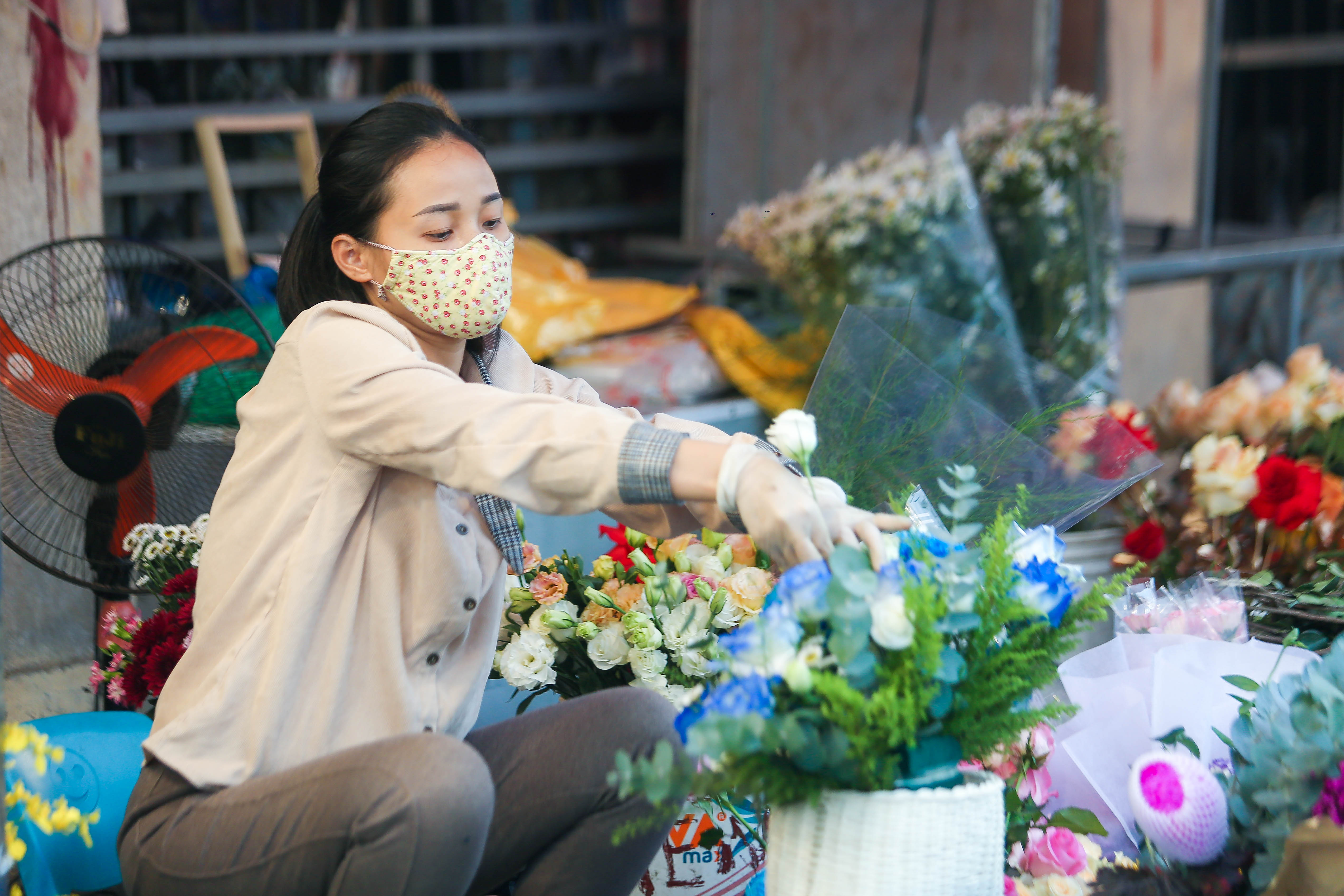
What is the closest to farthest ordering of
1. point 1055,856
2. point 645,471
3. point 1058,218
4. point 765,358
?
point 645,471
point 1055,856
point 1058,218
point 765,358

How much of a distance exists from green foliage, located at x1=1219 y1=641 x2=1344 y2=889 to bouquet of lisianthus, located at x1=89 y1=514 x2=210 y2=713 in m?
1.46

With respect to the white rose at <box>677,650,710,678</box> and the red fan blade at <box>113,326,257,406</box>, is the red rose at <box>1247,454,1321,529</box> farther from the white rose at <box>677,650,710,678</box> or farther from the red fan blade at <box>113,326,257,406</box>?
the red fan blade at <box>113,326,257,406</box>

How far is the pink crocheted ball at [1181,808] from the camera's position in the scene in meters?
1.48

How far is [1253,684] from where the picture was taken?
1.63m

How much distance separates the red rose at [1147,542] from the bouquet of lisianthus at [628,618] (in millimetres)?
926

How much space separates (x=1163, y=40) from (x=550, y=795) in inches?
151

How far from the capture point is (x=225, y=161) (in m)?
3.98

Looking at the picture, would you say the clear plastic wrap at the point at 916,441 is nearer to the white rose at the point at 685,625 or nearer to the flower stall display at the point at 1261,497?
the white rose at the point at 685,625

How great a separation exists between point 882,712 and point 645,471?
354mm

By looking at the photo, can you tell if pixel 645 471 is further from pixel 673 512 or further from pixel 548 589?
pixel 548 589

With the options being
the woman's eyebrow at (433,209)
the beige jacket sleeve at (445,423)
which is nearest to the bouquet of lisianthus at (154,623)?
the beige jacket sleeve at (445,423)

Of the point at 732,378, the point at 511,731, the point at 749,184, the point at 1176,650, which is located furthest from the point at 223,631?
the point at 749,184

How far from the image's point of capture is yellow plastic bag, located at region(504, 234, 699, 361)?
3.47 m

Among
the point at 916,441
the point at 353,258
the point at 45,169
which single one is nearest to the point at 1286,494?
the point at 916,441
